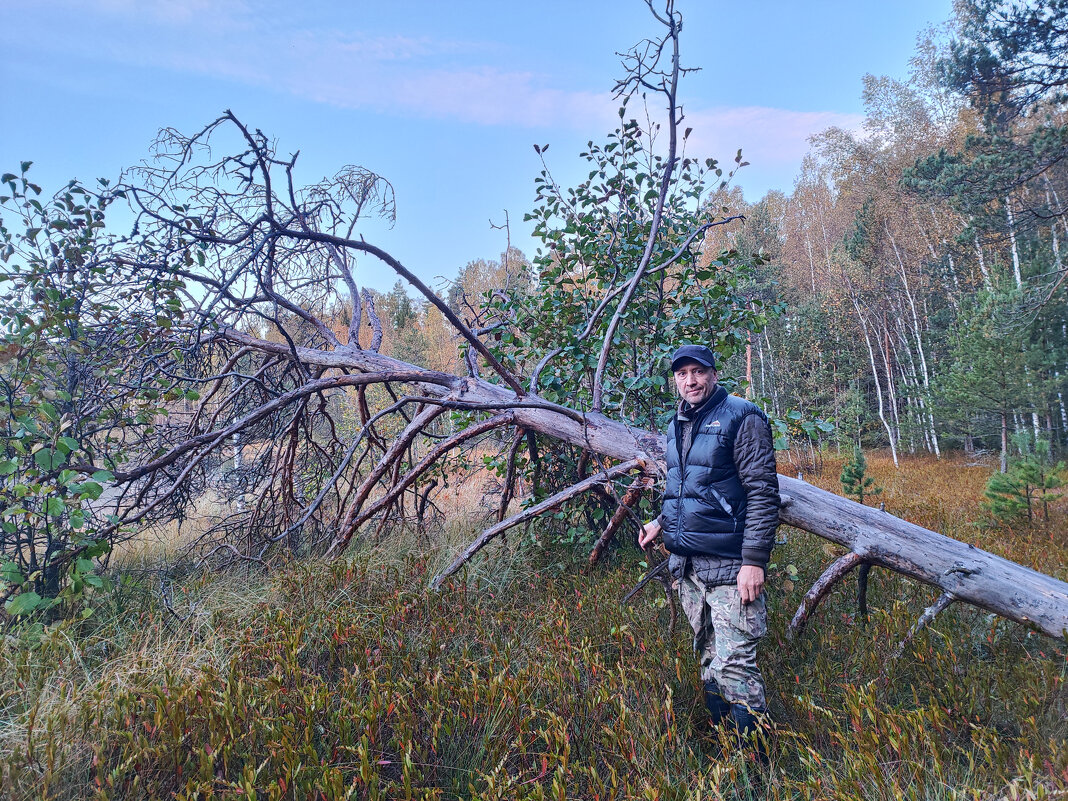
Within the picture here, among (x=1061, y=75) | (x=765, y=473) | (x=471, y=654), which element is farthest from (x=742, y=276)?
(x=1061, y=75)

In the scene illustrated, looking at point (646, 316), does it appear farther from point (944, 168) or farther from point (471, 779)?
point (944, 168)

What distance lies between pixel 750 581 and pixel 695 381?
107 cm

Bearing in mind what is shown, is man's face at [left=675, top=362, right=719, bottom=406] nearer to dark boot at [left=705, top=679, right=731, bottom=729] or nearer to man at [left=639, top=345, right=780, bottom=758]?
man at [left=639, top=345, right=780, bottom=758]

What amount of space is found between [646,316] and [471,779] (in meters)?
3.99

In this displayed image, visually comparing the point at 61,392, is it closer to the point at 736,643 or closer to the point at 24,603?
the point at 24,603

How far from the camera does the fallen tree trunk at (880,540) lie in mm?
2732

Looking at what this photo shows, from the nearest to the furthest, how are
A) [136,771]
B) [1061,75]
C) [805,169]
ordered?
[136,771] → [1061,75] → [805,169]

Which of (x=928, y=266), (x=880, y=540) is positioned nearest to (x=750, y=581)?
(x=880, y=540)

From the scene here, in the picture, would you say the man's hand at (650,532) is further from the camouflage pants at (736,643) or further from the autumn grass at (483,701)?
the autumn grass at (483,701)

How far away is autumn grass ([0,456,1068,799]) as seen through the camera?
205 cm

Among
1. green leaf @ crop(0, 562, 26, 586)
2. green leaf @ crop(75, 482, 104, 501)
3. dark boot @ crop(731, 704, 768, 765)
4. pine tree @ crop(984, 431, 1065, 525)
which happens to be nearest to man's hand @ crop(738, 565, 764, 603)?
dark boot @ crop(731, 704, 768, 765)

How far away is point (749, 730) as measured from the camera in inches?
102

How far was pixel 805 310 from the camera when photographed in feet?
77.4

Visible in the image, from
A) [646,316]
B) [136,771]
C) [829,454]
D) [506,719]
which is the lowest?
[829,454]
